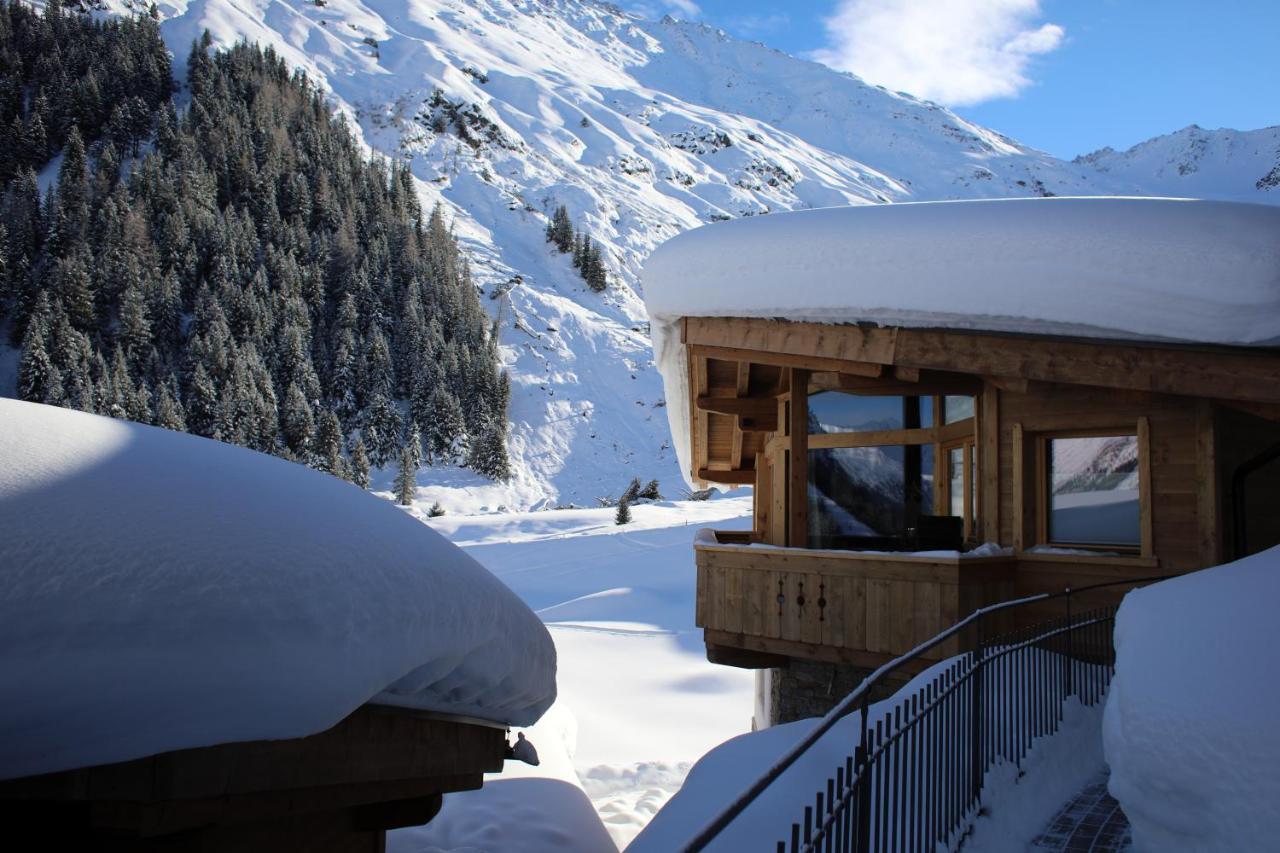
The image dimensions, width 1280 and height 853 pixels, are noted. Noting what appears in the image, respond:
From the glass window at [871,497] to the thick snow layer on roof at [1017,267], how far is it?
9.89ft

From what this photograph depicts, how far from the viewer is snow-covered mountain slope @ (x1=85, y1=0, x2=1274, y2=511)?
74.1 m

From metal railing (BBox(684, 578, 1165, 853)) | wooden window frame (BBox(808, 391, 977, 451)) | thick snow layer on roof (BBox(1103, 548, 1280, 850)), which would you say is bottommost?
metal railing (BBox(684, 578, 1165, 853))

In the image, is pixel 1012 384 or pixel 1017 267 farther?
pixel 1012 384

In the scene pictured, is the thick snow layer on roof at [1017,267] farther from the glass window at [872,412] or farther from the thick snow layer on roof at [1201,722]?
the glass window at [872,412]

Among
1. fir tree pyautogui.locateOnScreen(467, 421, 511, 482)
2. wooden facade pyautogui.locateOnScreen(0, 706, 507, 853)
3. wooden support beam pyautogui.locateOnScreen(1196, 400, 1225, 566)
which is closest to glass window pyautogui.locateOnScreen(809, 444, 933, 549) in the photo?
wooden support beam pyautogui.locateOnScreen(1196, 400, 1225, 566)

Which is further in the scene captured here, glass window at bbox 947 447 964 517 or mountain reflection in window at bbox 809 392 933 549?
mountain reflection in window at bbox 809 392 933 549

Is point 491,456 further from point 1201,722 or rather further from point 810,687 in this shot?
point 1201,722

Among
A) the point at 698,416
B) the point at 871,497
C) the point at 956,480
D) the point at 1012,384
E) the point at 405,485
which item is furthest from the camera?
the point at 405,485

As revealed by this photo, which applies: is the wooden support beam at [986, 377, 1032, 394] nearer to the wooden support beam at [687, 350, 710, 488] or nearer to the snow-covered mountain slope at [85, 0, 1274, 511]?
the wooden support beam at [687, 350, 710, 488]

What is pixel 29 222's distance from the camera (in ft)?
230

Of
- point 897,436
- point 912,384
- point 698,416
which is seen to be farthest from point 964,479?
point 698,416

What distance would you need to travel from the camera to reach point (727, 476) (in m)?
19.5

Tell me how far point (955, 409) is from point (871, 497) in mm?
1368

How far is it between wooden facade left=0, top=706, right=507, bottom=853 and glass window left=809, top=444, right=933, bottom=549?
23.5 ft
